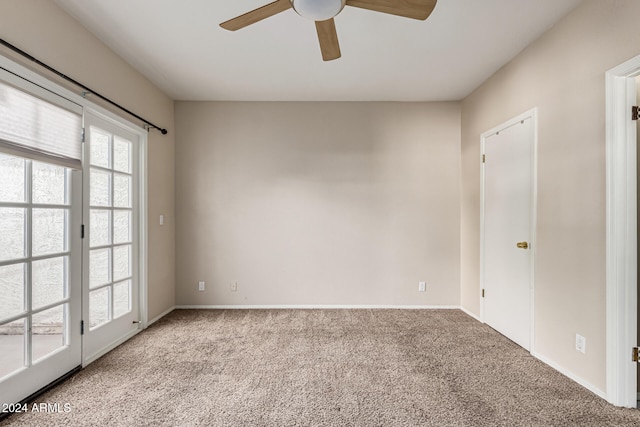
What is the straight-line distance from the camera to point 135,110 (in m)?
3.17

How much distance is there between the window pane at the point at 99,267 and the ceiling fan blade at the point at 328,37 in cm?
237

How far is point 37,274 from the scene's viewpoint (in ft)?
6.77

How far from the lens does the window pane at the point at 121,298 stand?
9.61ft

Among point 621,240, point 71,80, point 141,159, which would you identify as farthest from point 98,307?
point 621,240

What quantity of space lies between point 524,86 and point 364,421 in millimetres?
2910

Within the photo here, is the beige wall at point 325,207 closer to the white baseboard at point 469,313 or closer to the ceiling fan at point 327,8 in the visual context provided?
the white baseboard at point 469,313

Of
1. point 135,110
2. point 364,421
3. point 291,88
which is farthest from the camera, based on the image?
point 291,88

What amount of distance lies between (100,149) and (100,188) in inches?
13.0

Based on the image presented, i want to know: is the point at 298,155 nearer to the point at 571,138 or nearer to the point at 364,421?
the point at 571,138

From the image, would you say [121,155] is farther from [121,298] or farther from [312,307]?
[312,307]

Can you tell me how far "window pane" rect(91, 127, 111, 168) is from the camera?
2.65 m

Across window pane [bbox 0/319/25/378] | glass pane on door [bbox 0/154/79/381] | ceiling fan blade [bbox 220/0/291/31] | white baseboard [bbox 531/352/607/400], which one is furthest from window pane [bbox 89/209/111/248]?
white baseboard [bbox 531/352/607/400]

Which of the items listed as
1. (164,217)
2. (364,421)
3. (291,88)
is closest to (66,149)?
(164,217)

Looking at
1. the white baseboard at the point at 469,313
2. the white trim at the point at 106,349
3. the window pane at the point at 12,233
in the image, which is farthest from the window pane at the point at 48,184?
the white baseboard at the point at 469,313
